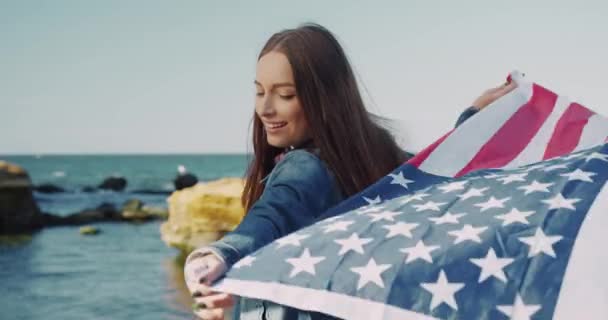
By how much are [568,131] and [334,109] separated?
1049mm

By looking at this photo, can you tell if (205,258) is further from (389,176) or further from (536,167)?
(536,167)

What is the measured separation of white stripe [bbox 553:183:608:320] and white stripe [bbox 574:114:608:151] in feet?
2.85

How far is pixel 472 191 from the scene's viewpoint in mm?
1943

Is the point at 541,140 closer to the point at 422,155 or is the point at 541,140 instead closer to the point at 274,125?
the point at 422,155

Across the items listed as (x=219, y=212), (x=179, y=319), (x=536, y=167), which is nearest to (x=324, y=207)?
(x=536, y=167)

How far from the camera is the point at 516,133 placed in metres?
2.57

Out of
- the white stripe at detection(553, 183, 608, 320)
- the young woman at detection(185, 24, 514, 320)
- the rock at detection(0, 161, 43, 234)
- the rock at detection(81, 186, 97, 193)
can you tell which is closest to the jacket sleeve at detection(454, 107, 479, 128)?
the young woman at detection(185, 24, 514, 320)

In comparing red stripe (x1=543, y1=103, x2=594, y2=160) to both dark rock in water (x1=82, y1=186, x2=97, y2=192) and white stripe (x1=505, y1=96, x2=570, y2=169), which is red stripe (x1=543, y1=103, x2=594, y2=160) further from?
dark rock in water (x1=82, y1=186, x2=97, y2=192)

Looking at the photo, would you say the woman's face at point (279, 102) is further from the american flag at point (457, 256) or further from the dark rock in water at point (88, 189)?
the dark rock in water at point (88, 189)

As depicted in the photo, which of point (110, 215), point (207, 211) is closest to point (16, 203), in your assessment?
point (110, 215)

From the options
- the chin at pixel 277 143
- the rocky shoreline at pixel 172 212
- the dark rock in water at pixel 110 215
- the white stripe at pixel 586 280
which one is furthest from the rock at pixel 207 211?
the white stripe at pixel 586 280

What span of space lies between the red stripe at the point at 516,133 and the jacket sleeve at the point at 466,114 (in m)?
0.12

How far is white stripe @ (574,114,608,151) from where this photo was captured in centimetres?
252

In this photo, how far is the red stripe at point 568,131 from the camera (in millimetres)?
2510
